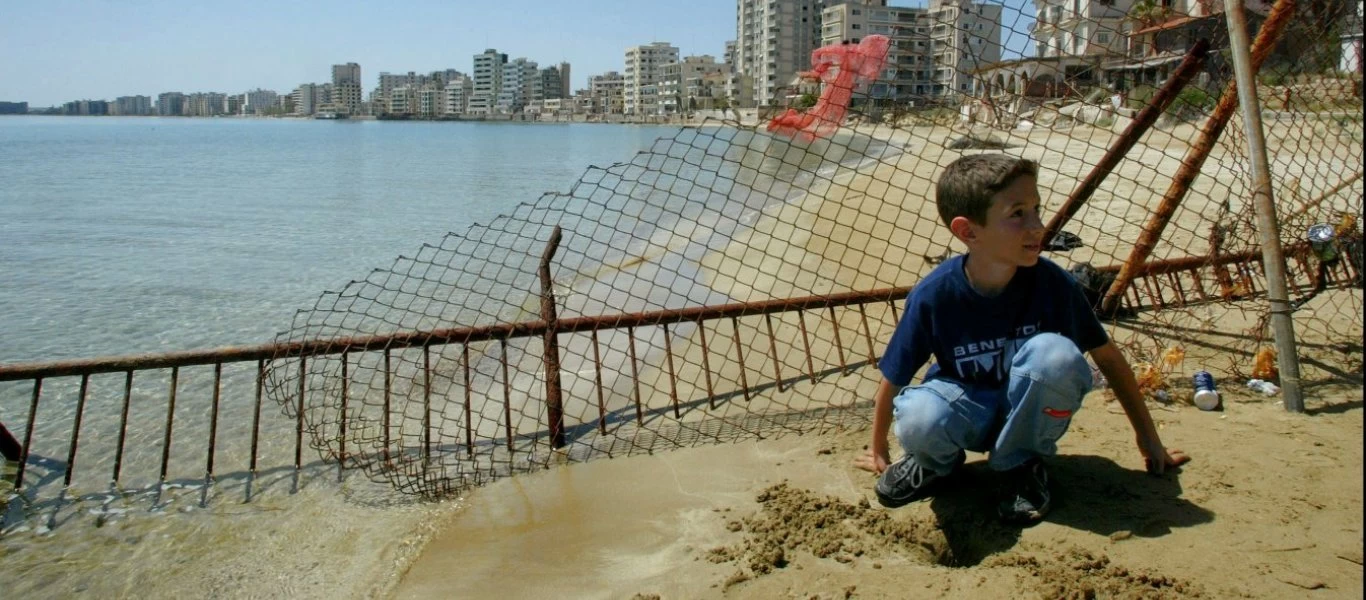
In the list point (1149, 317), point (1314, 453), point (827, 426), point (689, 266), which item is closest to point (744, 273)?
point (689, 266)

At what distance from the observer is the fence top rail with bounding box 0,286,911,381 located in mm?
4086

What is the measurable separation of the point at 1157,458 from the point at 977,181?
1.21m

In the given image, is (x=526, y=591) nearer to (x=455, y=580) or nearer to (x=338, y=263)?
(x=455, y=580)

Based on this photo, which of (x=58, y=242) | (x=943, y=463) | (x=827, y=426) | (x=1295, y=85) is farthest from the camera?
(x=58, y=242)

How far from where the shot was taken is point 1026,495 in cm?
284

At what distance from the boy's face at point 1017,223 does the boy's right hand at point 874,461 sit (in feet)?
3.13

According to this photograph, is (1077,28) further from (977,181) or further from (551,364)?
(551,364)

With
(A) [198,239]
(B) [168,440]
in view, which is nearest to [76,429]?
(B) [168,440]

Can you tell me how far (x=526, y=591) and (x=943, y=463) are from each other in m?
1.47

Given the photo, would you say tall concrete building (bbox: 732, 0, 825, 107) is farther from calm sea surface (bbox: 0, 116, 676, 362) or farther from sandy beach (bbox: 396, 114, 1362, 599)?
sandy beach (bbox: 396, 114, 1362, 599)

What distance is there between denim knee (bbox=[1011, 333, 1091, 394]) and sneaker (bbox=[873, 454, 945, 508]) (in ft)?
1.87

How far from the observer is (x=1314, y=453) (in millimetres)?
3201

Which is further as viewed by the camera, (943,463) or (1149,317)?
(1149,317)

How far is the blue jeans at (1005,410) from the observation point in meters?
2.59
